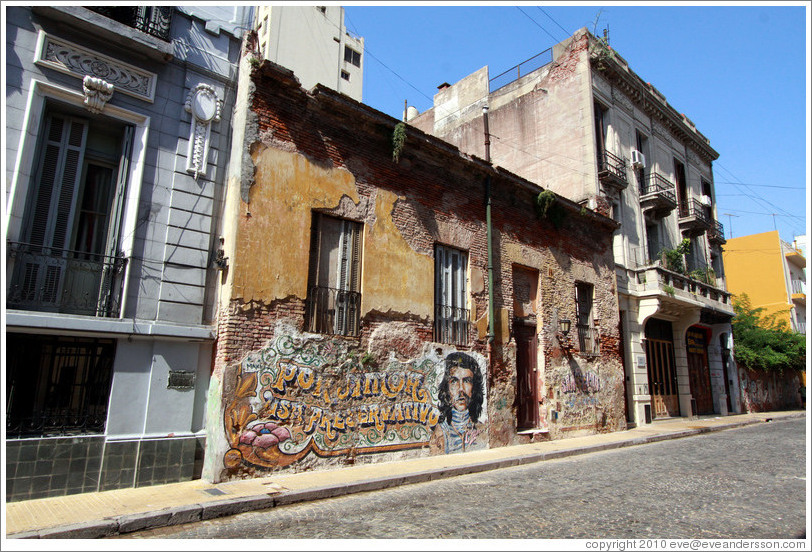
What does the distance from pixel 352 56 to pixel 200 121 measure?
130ft

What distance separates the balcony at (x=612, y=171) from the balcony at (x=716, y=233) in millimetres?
8482

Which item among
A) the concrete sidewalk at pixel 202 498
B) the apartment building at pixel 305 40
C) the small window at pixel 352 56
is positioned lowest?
the concrete sidewalk at pixel 202 498

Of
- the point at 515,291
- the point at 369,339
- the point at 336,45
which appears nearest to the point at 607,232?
the point at 515,291

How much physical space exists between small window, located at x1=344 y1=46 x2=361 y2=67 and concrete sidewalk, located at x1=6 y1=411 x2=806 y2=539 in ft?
134

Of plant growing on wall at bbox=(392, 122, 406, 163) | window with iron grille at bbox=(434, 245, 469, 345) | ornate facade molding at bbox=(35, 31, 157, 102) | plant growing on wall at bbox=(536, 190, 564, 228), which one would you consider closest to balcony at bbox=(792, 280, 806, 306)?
plant growing on wall at bbox=(536, 190, 564, 228)

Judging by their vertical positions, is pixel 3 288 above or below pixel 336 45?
below

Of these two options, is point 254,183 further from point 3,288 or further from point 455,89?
point 455,89

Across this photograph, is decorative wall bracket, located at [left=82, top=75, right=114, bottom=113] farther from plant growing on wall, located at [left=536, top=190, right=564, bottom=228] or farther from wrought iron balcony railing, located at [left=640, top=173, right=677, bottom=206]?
wrought iron balcony railing, located at [left=640, top=173, right=677, bottom=206]

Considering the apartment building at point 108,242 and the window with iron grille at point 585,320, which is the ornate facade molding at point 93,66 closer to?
the apartment building at point 108,242

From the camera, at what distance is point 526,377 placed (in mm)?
12367

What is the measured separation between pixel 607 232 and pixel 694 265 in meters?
8.83

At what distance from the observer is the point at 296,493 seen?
6.31 metres

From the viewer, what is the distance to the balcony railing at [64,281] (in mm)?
6316

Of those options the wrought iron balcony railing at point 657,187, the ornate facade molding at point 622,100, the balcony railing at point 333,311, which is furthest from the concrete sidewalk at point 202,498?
the ornate facade molding at point 622,100
